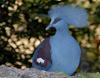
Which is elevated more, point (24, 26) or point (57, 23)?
point (57, 23)

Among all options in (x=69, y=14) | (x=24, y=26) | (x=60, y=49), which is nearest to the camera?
(x=60, y=49)

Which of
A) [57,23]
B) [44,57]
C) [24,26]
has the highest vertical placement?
[57,23]

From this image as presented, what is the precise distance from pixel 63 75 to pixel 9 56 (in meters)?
2.33

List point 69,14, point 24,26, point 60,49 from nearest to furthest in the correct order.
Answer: point 60,49
point 69,14
point 24,26

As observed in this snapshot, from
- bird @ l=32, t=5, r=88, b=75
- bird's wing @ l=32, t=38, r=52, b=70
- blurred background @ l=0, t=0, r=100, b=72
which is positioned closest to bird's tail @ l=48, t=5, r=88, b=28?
bird @ l=32, t=5, r=88, b=75

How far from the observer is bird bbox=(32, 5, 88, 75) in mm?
4395

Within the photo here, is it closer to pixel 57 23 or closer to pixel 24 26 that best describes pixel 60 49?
pixel 57 23

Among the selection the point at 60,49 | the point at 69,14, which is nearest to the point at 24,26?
the point at 69,14

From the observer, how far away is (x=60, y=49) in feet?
14.4

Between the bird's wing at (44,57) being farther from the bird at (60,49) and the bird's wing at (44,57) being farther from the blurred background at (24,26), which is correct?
the blurred background at (24,26)

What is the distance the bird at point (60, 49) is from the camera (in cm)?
439

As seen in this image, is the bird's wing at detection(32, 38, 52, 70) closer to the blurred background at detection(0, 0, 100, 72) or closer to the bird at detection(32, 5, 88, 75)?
the bird at detection(32, 5, 88, 75)

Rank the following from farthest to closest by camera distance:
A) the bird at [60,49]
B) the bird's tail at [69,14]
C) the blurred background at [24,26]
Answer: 1. the blurred background at [24,26]
2. the bird's tail at [69,14]
3. the bird at [60,49]

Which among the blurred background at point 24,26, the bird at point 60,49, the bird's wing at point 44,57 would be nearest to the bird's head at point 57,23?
the bird at point 60,49
